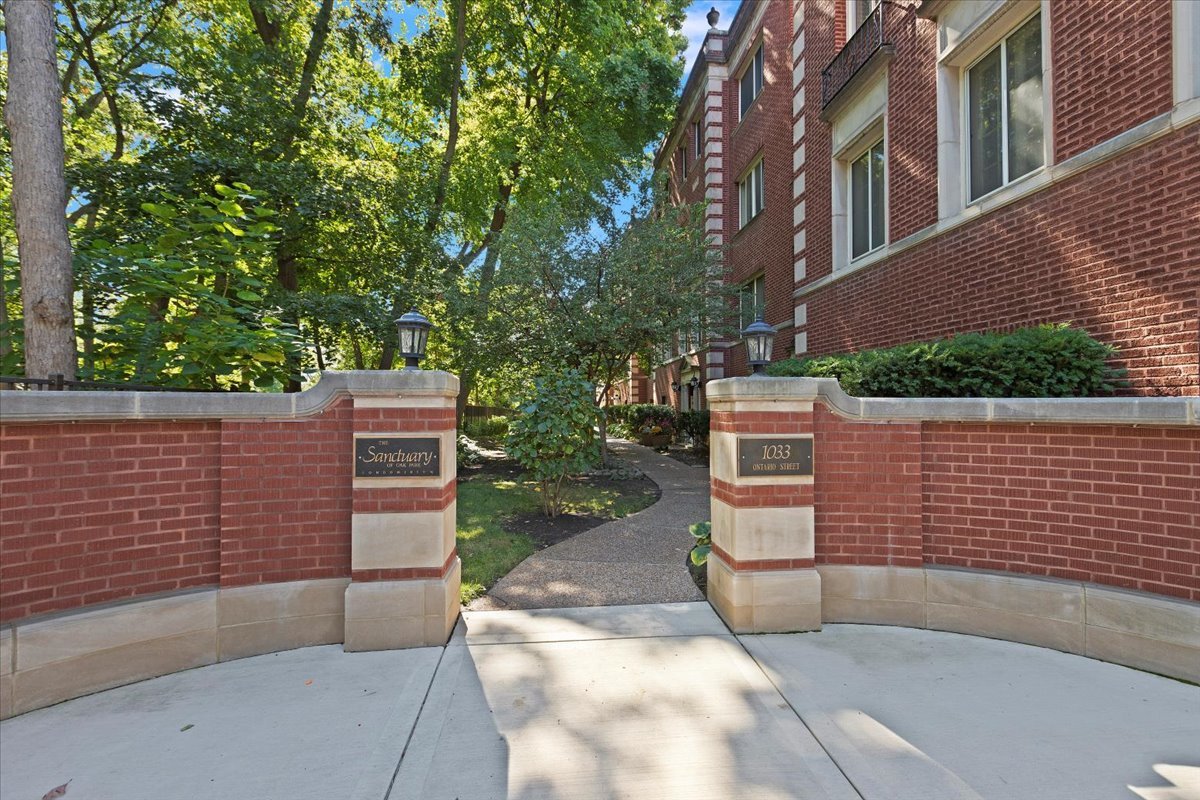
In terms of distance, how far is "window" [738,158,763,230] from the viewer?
1423cm

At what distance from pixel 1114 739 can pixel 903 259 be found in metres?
6.40

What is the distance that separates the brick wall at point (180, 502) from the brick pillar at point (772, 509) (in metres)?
2.28

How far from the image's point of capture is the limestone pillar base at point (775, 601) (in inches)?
163

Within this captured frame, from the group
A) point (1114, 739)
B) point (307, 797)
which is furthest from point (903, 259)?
point (307, 797)

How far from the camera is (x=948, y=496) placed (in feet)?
13.9

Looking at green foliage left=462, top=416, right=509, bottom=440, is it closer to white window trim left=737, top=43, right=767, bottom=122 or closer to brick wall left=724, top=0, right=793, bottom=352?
brick wall left=724, top=0, right=793, bottom=352

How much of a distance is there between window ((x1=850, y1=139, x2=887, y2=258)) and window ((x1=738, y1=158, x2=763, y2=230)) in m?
4.64

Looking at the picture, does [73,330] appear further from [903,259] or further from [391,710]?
[903,259]

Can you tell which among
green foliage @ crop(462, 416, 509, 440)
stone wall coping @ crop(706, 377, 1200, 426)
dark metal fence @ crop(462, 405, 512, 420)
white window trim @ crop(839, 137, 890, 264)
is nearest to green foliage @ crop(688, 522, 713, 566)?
stone wall coping @ crop(706, 377, 1200, 426)

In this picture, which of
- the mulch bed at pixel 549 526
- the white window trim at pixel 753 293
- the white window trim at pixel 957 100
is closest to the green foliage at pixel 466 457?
the mulch bed at pixel 549 526

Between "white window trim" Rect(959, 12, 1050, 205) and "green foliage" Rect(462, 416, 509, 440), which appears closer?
"white window trim" Rect(959, 12, 1050, 205)

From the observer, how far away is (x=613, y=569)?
18.5 feet

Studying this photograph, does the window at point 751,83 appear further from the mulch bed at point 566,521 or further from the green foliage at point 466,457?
the green foliage at point 466,457

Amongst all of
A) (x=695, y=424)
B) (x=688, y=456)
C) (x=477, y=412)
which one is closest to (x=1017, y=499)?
(x=688, y=456)
